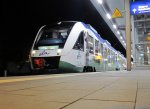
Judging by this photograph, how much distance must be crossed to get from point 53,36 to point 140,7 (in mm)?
7413

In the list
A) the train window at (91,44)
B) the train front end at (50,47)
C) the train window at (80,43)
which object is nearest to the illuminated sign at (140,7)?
the train window at (91,44)

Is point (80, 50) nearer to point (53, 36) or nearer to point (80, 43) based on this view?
point (80, 43)

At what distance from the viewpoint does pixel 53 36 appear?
14.3 m

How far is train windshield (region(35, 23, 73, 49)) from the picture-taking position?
1387cm

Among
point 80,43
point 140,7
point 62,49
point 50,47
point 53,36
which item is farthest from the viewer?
point 140,7

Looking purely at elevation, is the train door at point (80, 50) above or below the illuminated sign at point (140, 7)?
below

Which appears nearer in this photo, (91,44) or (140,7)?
(91,44)

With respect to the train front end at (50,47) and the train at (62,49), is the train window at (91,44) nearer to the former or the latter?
the train at (62,49)

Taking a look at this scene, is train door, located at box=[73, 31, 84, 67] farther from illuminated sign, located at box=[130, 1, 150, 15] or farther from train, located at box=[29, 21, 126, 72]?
illuminated sign, located at box=[130, 1, 150, 15]

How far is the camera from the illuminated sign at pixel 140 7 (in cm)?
1832

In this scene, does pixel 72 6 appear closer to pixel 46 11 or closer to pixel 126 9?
pixel 46 11

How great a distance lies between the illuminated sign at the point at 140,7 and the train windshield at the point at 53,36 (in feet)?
20.9

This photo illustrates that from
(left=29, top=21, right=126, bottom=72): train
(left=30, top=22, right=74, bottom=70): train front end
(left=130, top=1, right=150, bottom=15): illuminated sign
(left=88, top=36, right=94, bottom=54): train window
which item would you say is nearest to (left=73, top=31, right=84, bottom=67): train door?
(left=29, top=21, right=126, bottom=72): train

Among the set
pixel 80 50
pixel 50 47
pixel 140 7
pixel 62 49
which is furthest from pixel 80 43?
pixel 140 7
